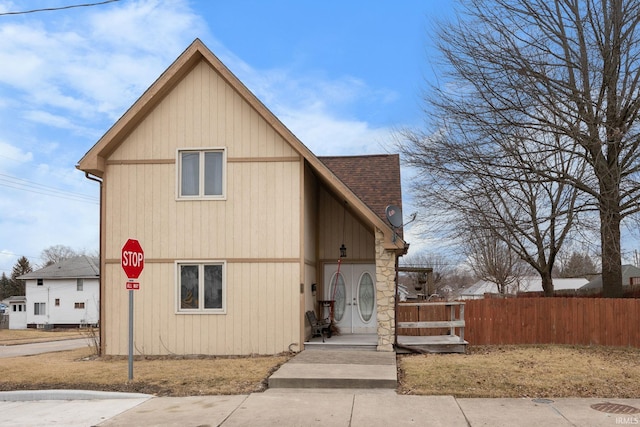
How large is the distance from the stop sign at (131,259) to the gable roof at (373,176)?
24.4ft

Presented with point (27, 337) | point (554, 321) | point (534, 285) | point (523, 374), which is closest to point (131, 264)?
point (523, 374)

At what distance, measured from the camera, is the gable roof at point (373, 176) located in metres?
17.1

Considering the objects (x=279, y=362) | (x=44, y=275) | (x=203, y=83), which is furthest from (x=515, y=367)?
(x=44, y=275)

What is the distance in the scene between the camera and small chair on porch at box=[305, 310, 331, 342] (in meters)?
14.8

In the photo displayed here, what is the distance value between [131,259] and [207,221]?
3.81 metres

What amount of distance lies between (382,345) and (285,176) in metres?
4.63

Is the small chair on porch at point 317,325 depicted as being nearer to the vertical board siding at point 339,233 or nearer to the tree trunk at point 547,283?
the vertical board siding at point 339,233

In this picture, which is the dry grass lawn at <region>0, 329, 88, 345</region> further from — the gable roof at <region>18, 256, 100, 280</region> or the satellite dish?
the satellite dish

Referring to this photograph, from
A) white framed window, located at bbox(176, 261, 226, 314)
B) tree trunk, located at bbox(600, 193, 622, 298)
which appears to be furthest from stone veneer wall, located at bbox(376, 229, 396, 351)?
tree trunk, located at bbox(600, 193, 622, 298)

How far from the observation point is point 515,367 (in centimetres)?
1177

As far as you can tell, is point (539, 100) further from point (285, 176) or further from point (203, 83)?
point (203, 83)

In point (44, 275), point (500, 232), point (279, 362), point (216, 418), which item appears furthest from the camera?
point (44, 275)

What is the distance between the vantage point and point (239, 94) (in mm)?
14188

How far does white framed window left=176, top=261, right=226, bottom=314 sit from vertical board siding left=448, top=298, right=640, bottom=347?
23.8 ft
